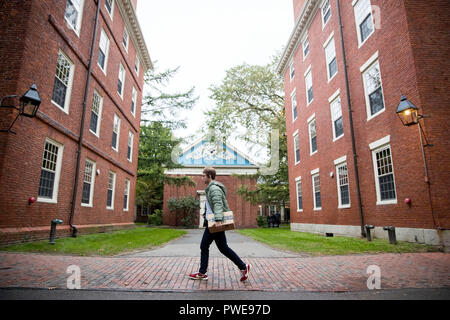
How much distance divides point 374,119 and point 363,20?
4.40 m

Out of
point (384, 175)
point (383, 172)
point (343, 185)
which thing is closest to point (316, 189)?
point (343, 185)

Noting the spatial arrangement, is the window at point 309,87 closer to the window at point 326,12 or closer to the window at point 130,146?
the window at point 326,12

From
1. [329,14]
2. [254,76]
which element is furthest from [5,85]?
[254,76]

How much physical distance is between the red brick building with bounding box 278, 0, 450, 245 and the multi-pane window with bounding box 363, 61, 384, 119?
40 millimetres

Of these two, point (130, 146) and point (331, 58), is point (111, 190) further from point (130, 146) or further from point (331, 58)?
point (331, 58)

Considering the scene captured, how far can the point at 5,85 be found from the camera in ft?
23.7

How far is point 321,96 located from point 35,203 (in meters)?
13.8

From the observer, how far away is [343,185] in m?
12.3

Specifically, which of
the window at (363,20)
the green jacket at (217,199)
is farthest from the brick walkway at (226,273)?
the window at (363,20)

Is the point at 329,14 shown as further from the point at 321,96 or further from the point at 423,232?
the point at 423,232

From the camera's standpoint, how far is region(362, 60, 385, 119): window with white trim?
9855 mm

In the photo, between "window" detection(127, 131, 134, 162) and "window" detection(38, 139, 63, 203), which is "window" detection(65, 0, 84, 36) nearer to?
"window" detection(38, 139, 63, 203)

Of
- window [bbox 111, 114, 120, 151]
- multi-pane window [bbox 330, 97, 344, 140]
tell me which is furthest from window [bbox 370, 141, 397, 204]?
window [bbox 111, 114, 120, 151]
